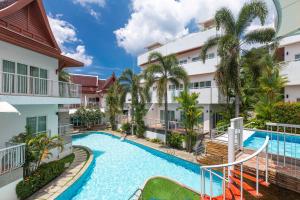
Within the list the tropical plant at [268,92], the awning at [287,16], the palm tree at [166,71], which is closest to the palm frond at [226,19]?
the tropical plant at [268,92]

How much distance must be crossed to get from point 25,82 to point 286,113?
18.6 m

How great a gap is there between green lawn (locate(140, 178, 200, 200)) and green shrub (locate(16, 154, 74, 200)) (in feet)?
18.0

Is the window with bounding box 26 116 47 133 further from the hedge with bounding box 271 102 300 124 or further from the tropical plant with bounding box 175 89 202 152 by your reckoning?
the hedge with bounding box 271 102 300 124

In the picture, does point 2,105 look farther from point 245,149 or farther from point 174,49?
point 174,49

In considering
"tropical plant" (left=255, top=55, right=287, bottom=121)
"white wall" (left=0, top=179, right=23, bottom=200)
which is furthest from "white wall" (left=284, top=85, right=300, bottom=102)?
"white wall" (left=0, top=179, right=23, bottom=200)

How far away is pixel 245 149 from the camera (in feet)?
29.4

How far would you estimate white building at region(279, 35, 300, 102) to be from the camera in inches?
656

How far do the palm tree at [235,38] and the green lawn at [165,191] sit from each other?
987cm

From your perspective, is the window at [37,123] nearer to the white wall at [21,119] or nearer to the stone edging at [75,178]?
the white wall at [21,119]

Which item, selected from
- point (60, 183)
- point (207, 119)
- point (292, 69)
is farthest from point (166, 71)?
point (60, 183)

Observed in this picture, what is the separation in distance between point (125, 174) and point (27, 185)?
5.81 meters

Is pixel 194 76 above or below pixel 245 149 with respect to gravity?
above

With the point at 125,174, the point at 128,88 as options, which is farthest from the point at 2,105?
the point at 128,88

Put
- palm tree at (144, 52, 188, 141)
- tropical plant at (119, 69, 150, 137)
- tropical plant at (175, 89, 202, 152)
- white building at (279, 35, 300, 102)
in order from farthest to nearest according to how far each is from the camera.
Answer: tropical plant at (119, 69, 150, 137)
palm tree at (144, 52, 188, 141)
white building at (279, 35, 300, 102)
tropical plant at (175, 89, 202, 152)
